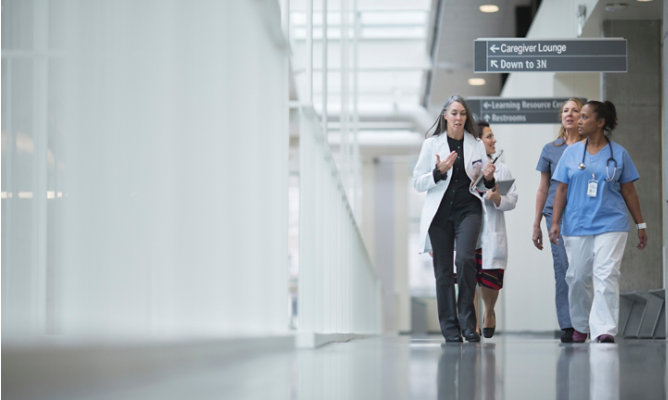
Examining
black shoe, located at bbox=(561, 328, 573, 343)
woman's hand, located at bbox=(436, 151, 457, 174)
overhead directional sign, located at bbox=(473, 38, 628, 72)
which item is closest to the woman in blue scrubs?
black shoe, located at bbox=(561, 328, 573, 343)

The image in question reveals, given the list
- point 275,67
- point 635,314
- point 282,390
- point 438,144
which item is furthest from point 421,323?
point 282,390

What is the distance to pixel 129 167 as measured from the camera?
1.94 meters

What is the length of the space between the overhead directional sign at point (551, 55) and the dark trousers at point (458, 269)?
2.54 m

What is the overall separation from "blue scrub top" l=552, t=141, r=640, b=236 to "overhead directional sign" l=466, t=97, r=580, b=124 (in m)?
2.90

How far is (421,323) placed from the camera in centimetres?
3059

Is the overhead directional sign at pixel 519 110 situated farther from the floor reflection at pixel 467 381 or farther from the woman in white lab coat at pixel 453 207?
the floor reflection at pixel 467 381

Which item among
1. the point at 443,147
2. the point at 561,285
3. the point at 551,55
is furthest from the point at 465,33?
the point at 443,147

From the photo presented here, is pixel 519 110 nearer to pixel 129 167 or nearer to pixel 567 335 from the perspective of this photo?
pixel 567 335

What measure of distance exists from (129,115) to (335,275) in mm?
7270

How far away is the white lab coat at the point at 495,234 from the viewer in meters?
6.88

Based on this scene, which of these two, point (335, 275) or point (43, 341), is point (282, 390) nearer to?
point (43, 341)

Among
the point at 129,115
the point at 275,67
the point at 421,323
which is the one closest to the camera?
the point at 129,115

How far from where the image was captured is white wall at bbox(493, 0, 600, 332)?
10703 mm

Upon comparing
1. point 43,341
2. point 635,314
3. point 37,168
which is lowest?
point 635,314
